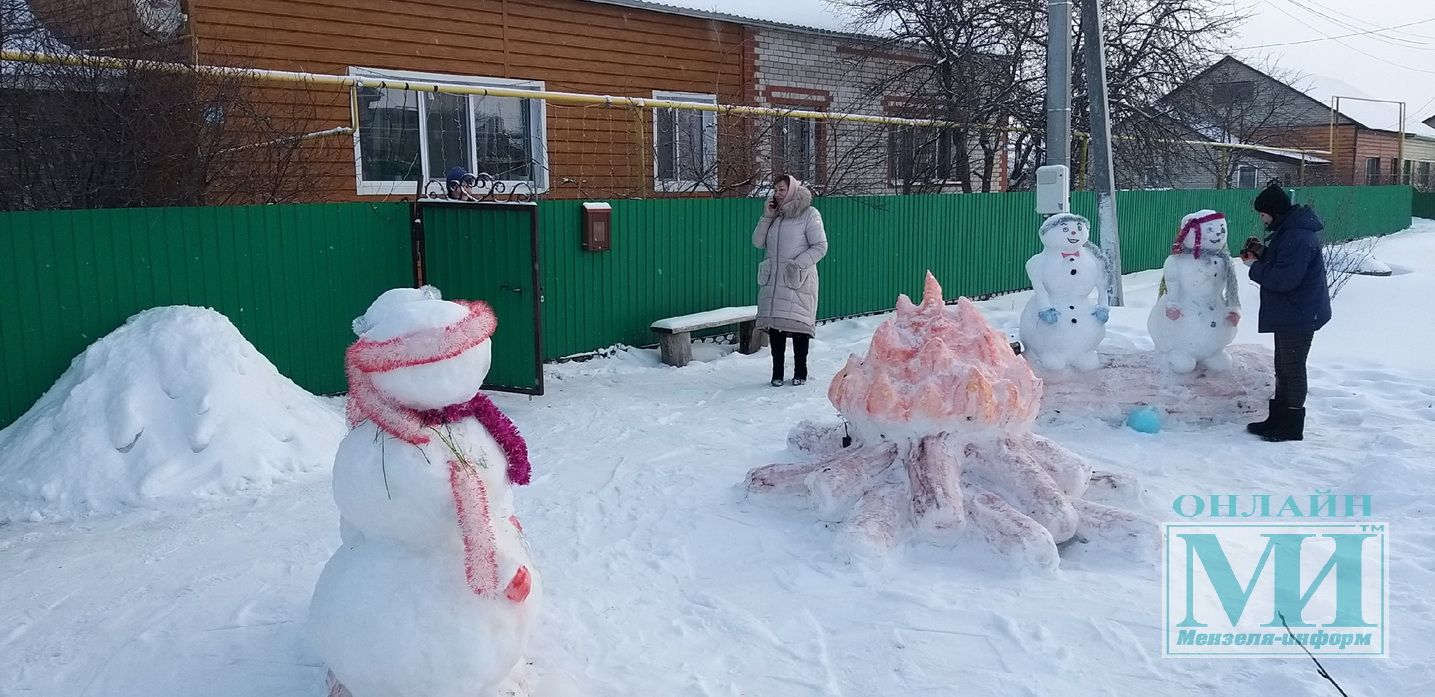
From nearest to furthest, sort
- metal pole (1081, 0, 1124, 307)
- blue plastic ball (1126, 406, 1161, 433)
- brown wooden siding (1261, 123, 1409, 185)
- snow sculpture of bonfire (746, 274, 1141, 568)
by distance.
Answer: snow sculpture of bonfire (746, 274, 1141, 568), blue plastic ball (1126, 406, 1161, 433), metal pole (1081, 0, 1124, 307), brown wooden siding (1261, 123, 1409, 185)

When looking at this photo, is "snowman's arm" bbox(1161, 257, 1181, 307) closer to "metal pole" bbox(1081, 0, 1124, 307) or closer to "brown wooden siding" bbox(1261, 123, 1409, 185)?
"metal pole" bbox(1081, 0, 1124, 307)

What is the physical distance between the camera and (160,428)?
545 centimetres

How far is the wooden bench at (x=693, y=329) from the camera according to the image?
8.85 metres

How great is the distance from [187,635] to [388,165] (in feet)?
27.2

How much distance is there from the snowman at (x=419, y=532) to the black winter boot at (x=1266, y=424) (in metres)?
5.17

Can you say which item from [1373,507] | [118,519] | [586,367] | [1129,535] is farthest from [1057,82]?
[118,519]

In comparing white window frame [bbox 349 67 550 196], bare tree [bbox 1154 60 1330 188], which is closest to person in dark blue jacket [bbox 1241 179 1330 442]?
white window frame [bbox 349 67 550 196]

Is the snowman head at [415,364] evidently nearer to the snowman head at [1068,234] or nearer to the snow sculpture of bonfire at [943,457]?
the snow sculpture of bonfire at [943,457]

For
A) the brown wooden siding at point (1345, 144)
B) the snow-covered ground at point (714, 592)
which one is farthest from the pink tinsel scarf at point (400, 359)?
the brown wooden siding at point (1345, 144)

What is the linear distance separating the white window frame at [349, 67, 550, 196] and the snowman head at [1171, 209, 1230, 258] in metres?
6.34

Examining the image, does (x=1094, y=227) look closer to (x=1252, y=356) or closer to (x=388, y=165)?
(x=1252, y=356)

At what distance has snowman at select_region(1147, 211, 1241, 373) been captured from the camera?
255 inches

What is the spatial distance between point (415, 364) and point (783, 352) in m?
5.53

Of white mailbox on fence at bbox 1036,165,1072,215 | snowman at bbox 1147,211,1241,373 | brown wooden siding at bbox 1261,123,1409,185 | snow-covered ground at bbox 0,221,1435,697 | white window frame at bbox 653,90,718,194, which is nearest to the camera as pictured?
snow-covered ground at bbox 0,221,1435,697
